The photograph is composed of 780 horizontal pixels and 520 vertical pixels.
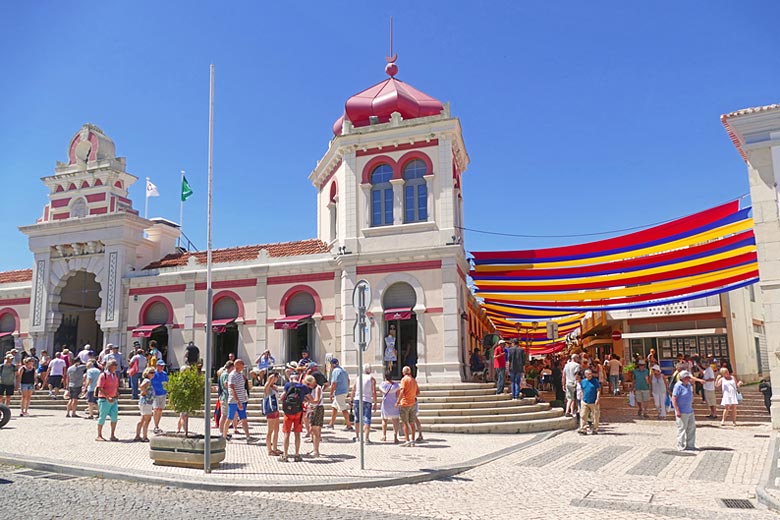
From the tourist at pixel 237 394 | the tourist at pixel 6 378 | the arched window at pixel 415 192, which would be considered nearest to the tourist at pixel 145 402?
the tourist at pixel 237 394

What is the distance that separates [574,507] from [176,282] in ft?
62.6

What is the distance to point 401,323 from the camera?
20156 mm

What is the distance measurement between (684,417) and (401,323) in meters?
9.77

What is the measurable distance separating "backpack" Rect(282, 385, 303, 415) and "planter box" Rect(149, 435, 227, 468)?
1.15m

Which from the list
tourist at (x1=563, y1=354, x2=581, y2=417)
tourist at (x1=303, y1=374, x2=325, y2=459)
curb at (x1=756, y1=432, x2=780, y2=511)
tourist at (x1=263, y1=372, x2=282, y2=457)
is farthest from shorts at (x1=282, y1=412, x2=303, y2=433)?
tourist at (x1=563, y1=354, x2=581, y2=417)

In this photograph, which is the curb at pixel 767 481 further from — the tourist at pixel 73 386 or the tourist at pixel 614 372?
the tourist at pixel 73 386

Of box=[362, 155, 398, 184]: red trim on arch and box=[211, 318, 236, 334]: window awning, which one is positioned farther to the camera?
box=[211, 318, 236, 334]: window awning

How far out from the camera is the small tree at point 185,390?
35.7 ft

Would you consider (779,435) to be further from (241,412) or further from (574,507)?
(241,412)

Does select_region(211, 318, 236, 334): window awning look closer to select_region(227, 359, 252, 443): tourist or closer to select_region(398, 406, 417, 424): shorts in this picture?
select_region(227, 359, 252, 443): tourist

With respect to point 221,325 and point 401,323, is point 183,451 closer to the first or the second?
point 401,323

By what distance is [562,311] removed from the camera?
2170 cm

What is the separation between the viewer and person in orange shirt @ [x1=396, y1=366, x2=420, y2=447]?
12641 mm

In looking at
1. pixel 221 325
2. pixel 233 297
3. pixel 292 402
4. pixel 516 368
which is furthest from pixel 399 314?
pixel 292 402
